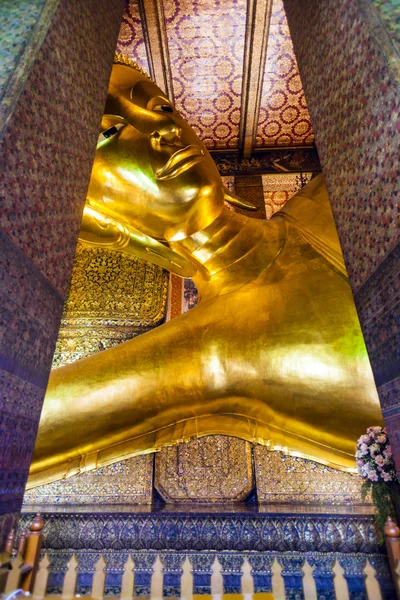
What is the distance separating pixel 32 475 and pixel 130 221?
55.0 inches

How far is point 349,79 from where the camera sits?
1231 millimetres

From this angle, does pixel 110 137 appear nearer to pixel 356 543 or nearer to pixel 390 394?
pixel 390 394

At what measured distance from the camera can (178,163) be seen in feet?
7.32

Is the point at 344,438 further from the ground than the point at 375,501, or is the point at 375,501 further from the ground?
the point at 344,438

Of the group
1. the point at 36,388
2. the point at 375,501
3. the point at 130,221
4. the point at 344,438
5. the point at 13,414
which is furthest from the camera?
the point at 130,221

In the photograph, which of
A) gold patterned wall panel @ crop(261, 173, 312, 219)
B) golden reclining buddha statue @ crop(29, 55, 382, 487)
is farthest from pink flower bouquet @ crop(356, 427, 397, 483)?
gold patterned wall panel @ crop(261, 173, 312, 219)

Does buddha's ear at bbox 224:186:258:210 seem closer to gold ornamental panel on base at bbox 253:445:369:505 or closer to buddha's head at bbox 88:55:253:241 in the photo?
buddha's head at bbox 88:55:253:241

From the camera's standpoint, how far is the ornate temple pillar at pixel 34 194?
928 mm

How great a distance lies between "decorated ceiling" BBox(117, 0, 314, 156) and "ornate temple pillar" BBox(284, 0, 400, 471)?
1773 mm

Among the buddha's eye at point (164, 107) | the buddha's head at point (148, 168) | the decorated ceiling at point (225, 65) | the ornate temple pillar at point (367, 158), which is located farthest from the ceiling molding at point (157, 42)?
the ornate temple pillar at point (367, 158)

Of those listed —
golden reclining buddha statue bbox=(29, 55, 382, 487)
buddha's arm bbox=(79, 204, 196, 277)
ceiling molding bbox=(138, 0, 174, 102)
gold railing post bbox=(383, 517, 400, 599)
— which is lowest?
gold railing post bbox=(383, 517, 400, 599)

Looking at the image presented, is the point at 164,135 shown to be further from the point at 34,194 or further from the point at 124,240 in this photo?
the point at 34,194

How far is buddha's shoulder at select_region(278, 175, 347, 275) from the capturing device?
2248 mm

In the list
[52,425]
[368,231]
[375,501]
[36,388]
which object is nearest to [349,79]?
[368,231]
